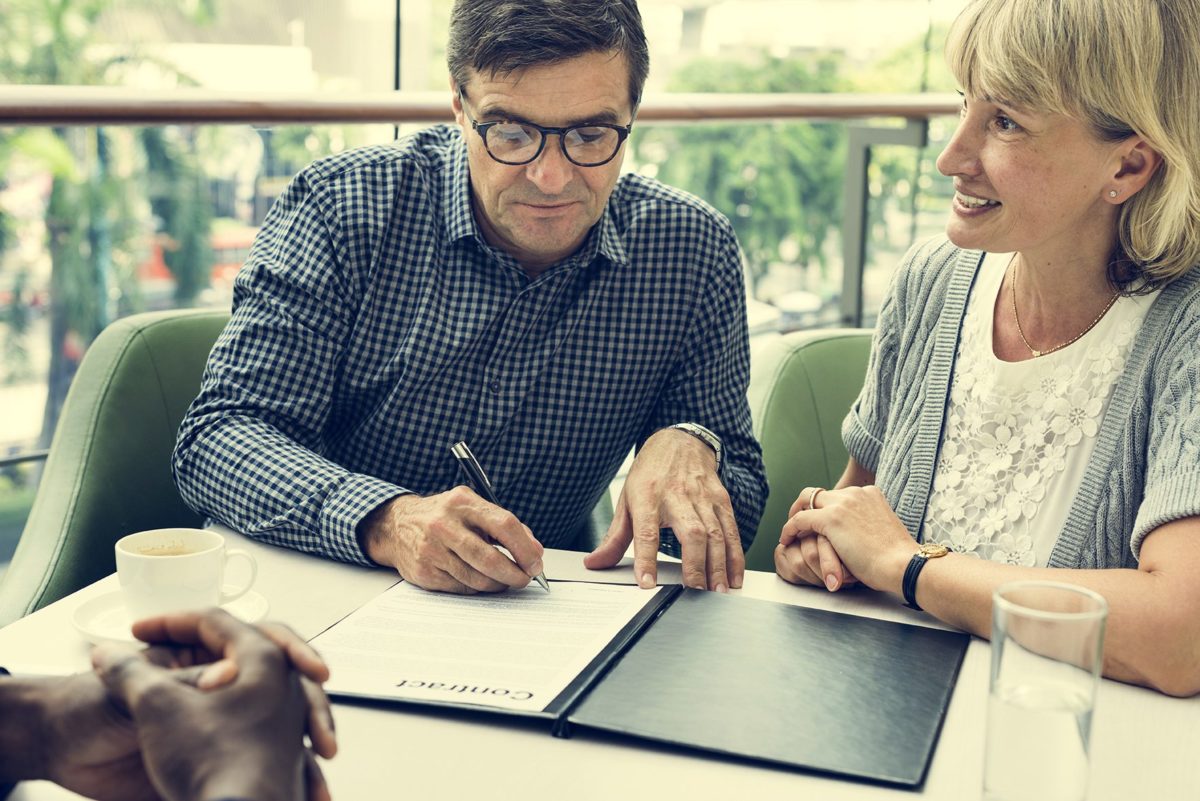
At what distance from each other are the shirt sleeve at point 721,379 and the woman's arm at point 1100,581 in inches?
15.7

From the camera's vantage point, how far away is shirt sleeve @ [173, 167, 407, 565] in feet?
4.63

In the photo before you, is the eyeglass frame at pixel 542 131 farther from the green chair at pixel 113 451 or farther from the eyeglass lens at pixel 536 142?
the green chair at pixel 113 451

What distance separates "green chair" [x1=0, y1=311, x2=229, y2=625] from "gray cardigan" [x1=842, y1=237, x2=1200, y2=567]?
3.23 feet

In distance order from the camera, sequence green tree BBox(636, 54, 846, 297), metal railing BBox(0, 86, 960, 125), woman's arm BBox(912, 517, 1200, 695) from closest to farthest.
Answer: woman's arm BBox(912, 517, 1200, 695), metal railing BBox(0, 86, 960, 125), green tree BBox(636, 54, 846, 297)

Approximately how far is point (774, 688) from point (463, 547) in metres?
0.37

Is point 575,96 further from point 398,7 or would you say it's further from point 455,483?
point 398,7

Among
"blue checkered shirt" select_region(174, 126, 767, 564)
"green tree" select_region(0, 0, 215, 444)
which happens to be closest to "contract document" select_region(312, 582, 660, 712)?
"blue checkered shirt" select_region(174, 126, 767, 564)

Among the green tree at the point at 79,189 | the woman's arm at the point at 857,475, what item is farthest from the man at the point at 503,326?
the green tree at the point at 79,189

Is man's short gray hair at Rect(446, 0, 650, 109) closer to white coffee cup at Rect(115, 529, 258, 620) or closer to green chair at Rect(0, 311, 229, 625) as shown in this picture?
green chair at Rect(0, 311, 229, 625)

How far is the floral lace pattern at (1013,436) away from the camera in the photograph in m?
1.44

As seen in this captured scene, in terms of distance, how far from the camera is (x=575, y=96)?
156 centimetres

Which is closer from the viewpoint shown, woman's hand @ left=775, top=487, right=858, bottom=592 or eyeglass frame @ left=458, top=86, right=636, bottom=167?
woman's hand @ left=775, top=487, right=858, bottom=592

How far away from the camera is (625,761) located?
3.10 ft

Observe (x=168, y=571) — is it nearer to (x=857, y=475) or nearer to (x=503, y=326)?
(x=503, y=326)
